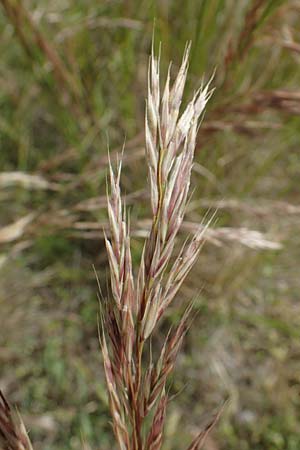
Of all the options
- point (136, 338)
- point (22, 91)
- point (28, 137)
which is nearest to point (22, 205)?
point (28, 137)

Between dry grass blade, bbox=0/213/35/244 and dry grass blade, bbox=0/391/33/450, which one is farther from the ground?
dry grass blade, bbox=0/213/35/244

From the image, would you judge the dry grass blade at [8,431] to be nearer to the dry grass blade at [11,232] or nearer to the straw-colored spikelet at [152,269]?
the straw-colored spikelet at [152,269]

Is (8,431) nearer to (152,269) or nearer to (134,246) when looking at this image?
(152,269)

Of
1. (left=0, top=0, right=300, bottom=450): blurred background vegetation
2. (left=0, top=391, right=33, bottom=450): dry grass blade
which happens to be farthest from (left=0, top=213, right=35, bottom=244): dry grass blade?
(left=0, top=391, right=33, bottom=450): dry grass blade

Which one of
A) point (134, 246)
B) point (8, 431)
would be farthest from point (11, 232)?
point (8, 431)

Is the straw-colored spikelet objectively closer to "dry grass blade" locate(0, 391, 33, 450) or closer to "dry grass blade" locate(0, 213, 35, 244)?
"dry grass blade" locate(0, 391, 33, 450)

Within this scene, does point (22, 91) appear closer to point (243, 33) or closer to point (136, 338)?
point (243, 33)

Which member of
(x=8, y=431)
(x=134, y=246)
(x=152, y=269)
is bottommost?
(x=134, y=246)
